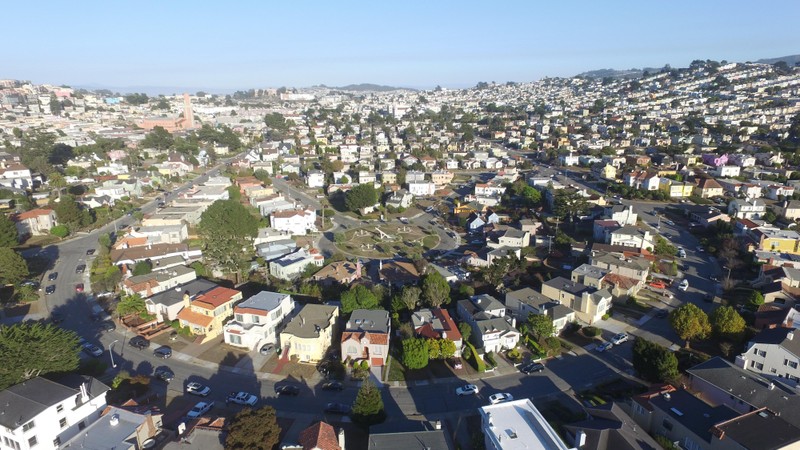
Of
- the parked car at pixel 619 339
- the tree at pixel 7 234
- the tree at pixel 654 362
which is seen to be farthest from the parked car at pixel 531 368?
the tree at pixel 7 234

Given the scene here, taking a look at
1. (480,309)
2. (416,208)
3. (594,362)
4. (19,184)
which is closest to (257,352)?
(480,309)

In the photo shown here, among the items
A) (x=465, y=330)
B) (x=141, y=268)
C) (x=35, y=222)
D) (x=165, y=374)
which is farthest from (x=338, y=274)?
(x=35, y=222)

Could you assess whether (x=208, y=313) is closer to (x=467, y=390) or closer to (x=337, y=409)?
(x=337, y=409)

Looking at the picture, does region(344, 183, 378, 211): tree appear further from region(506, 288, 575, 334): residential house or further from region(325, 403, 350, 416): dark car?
region(325, 403, 350, 416): dark car

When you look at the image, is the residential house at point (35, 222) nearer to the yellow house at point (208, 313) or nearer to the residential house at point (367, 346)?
the yellow house at point (208, 313)

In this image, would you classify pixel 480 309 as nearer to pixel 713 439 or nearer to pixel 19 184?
pixel 713 439

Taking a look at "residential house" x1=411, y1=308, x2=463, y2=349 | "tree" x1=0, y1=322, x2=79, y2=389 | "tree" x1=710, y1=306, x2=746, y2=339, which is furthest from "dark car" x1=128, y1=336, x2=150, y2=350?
"tree" x1=710, y1=306, x2=746, y2=339

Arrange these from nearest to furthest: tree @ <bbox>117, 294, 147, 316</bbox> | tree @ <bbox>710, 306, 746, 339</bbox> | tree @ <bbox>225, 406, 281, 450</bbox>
Answer: tree @ <bbox>225, 406, 281, 450</bbox> → tree @ <bbox>710, 306, 746, 339</bbox> → tree @ <bbox>117, 294, 147, 316</bbox>
